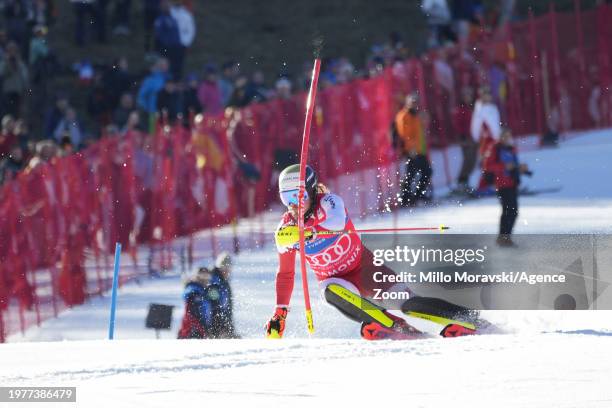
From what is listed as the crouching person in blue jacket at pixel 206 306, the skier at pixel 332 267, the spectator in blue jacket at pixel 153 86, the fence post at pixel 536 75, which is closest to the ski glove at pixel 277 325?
the skier at pixel 332 267

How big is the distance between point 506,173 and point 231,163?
275 cm

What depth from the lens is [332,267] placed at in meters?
11.4

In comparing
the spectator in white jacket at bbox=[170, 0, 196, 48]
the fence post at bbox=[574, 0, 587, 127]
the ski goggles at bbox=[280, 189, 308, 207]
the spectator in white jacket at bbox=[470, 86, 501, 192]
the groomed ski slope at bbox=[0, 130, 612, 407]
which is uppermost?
the spectator in white jacket at bbox=[170, 0, 196, 48]

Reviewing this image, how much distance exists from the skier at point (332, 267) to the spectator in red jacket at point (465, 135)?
259 inches

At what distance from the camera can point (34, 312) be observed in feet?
47.3

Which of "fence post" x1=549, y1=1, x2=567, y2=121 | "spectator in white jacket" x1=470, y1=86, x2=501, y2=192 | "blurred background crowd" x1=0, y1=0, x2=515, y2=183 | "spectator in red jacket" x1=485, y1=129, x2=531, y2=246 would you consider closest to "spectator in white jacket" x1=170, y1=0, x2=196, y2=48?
"blurred background crowd" x1=0, y1=0, x2=515, y2=183

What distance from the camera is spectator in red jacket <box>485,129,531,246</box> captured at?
1512cm

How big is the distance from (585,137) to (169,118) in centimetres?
539

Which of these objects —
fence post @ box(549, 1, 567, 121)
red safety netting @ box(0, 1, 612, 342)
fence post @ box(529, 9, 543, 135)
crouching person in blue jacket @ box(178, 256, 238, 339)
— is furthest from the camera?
fence post @ box(549, 1, 567, 121)

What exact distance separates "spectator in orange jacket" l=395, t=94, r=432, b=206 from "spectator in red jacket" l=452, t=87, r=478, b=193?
1.02 metres

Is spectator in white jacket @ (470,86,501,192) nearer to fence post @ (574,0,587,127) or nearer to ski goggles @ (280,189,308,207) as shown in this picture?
fence post @ (574,0,587,127)

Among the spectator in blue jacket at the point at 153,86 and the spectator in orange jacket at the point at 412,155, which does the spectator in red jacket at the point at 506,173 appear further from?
the spectator in blue jacket at the point at 153,86

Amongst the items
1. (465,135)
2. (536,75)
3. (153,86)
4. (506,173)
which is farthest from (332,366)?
(536,75)

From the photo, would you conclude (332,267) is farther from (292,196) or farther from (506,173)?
(506,173)
